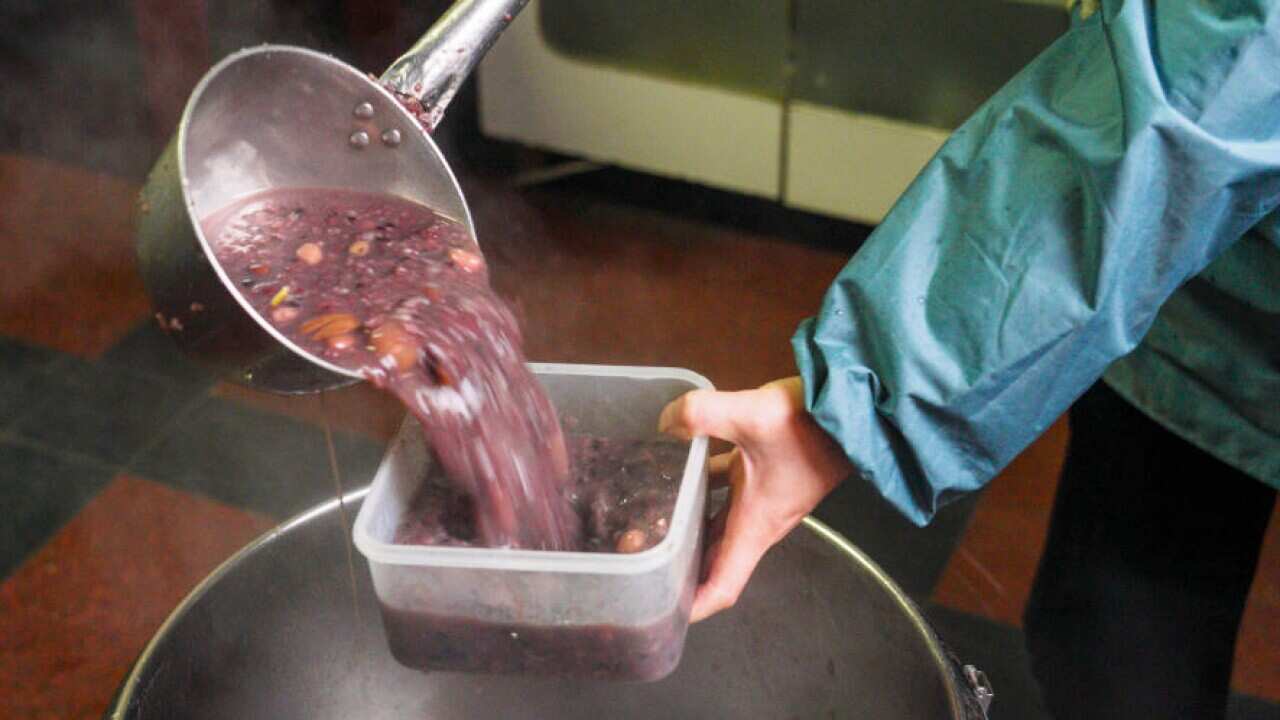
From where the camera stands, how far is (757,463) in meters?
0.84

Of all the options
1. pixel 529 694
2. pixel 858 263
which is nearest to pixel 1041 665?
pixel 529 694

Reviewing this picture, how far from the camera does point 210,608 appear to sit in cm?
92

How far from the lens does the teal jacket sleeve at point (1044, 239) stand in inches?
28.3

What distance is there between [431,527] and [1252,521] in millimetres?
715

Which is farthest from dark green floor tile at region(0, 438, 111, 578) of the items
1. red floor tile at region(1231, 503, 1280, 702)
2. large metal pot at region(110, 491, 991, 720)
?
red floor tile at region(1231, 503, 1280, 702)

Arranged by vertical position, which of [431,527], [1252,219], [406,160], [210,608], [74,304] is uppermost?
[1252,219]

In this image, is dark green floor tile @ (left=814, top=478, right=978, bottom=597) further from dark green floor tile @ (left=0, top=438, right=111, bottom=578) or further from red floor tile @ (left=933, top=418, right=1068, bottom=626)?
dark green floor tile @ (left=0, top=438, right=111, bottom=578)

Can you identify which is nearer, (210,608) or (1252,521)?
(210,608)

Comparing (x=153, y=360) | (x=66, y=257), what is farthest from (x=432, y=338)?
(x=66, y=257)

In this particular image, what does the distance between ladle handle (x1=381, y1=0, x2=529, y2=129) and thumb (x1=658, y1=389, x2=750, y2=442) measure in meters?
0.29

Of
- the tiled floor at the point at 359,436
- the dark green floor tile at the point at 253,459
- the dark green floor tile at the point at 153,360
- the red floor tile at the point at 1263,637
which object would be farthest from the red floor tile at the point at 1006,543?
the dark green floor tile at the point at 153,360

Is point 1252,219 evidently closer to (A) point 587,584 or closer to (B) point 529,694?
(A) point 587,584

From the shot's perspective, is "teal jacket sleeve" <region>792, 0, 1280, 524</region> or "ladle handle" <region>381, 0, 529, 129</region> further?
"ladle handle" <region>381, 0, 529, 129</region>

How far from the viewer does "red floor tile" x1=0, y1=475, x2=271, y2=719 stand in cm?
160
